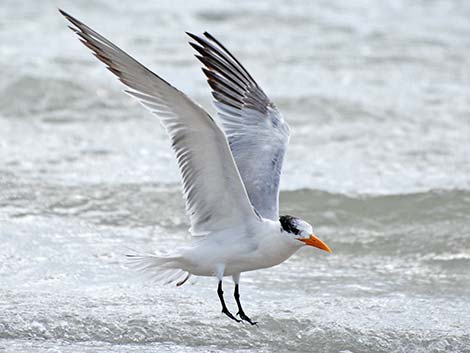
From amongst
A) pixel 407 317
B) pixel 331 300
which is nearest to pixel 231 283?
pixel 331 300

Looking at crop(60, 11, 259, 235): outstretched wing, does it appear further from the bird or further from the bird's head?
the bird's head

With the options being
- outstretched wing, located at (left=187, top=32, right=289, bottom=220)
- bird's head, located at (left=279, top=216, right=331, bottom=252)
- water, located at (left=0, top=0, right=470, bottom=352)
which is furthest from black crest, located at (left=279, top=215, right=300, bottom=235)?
water, located at (left=0, top=0, right=470, bottom=352)

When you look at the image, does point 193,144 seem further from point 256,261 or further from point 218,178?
point 256,261

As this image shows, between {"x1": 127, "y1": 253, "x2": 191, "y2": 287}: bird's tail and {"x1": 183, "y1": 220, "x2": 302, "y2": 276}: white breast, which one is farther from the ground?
{"x1": 183, "y1": 220, "x2": 302, "y2": 276}: white breast

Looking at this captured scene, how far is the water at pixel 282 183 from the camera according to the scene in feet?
18.2

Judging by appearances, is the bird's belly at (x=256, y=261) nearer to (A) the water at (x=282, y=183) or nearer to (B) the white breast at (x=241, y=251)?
(B) the white breast at (x=241, y=251)

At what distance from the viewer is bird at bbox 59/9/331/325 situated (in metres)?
4.95

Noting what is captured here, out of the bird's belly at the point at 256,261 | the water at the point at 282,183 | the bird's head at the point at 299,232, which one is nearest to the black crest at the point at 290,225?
the bird's head at the point at 299,232

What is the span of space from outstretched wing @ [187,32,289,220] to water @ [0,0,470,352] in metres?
0.69

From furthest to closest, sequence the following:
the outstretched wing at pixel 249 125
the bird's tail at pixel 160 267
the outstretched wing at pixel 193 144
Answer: the outstretched wing at pixel 249 125 → the bird's tail at pixel 160 267 → the outstretched wing at pixel 193 144

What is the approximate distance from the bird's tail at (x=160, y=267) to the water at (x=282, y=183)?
188 millimetres

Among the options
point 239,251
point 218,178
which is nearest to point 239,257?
point 239,251

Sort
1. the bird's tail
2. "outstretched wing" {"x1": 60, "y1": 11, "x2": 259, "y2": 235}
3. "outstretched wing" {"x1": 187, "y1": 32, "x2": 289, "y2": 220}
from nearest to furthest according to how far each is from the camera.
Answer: "outstretched wing" {"x1": 60, "y1": 11, "x2": 259, "y2": 235} < the bird's tail < "outstretched wing" {"x1": 187, "y1": 32, "x2": 289, "y2": 220}

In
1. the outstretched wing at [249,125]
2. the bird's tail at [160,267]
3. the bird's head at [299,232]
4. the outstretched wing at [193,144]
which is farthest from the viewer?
the outstretched wing at [249,125]
